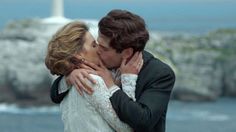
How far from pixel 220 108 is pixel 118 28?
53175 millimetres

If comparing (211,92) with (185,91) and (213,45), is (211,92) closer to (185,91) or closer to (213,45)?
(185,91)

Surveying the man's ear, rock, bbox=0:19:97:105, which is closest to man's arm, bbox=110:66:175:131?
the man's ear

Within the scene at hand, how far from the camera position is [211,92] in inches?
2146

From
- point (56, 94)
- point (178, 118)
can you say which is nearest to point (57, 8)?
point (178, 118)

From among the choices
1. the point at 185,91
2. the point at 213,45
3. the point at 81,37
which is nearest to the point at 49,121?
the point at 185,91

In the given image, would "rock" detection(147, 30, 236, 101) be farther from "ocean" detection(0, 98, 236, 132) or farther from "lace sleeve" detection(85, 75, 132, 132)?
"lace sleeve" detection(85, 75, 132, 132)

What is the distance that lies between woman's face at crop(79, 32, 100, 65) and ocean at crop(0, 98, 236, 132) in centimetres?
3938

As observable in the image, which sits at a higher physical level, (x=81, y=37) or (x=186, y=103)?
(x=81, y=37)

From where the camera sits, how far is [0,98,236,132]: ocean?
45.5 metres

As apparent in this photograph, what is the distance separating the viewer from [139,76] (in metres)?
2.71

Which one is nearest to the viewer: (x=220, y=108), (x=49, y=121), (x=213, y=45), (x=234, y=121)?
(x=49, y=121)

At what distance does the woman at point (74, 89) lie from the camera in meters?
2.68

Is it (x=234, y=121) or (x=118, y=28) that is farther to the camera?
(x=234, y=121)

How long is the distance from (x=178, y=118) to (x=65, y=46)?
159 ft
